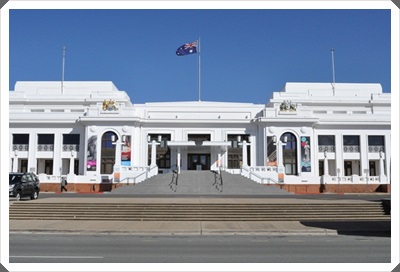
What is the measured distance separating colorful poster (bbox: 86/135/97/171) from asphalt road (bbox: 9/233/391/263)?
34.8m

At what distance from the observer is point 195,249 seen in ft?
40.1

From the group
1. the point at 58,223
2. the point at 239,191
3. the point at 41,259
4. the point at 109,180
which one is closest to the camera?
the point at 41,259

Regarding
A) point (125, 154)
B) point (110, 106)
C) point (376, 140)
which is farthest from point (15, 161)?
point (376, 140)

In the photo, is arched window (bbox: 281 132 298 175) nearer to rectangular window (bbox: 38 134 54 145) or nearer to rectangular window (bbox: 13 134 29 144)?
rectangular window (bbox: 38 134 54 145)

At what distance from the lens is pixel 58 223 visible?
18766 millimetres

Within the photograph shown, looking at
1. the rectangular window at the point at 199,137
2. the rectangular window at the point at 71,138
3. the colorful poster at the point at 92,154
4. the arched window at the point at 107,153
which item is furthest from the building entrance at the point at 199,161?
the rectangular window at the point at 71,138

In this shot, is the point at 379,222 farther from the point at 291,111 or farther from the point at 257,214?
the point at 291,111

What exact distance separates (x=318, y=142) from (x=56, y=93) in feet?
124

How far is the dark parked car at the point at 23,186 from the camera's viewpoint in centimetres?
2612

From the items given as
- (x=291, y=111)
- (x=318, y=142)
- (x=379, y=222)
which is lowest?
(x=379, y=222)

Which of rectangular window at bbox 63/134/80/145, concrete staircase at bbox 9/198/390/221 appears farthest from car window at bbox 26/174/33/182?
rectangular window at bbox 63/134/80/145

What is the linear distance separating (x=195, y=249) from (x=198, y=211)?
28.8ft

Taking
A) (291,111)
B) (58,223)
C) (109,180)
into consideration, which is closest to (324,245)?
(58,223)

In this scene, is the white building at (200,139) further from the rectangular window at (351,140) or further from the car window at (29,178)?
the car window at (29,178)
